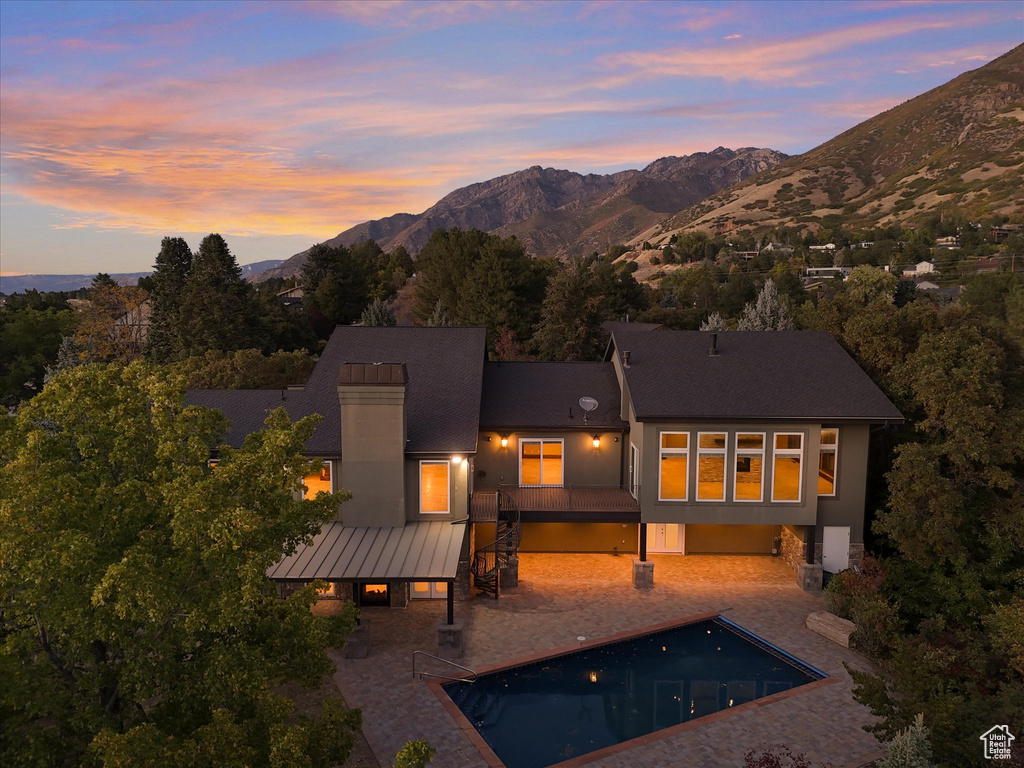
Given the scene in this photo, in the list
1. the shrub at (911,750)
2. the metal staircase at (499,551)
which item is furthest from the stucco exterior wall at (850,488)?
the shrub at (911,750)

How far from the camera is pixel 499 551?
2052 cm

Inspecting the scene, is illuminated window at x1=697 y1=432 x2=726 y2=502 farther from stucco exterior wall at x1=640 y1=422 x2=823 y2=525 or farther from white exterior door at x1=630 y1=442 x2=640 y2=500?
white exterior door at x1=630 y1=442 x2=640 y2=500

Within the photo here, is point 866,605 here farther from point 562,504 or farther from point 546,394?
point 546,394

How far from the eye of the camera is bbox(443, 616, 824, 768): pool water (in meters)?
14.0

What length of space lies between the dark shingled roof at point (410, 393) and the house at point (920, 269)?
90969mm

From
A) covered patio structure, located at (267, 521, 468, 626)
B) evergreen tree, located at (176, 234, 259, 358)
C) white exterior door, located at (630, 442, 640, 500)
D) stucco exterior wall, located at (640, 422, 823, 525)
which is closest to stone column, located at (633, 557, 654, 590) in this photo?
stucco exterior wall, located at (640, 422, 823, 525)

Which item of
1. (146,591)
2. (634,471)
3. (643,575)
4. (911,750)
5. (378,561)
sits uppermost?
(146,591)

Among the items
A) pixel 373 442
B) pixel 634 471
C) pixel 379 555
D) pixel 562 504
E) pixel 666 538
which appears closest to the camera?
pixel 379 555

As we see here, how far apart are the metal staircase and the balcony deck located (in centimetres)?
28

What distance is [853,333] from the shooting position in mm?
23641

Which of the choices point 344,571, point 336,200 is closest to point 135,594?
point 344,571

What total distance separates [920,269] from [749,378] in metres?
92.8

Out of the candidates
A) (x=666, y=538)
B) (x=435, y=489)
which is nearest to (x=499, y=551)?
(x=435, y=489)

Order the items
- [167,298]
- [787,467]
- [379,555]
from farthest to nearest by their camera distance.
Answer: [167,298]
[787,467]
[379,555]
